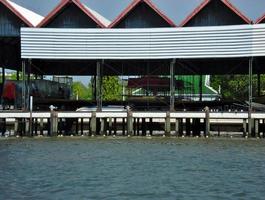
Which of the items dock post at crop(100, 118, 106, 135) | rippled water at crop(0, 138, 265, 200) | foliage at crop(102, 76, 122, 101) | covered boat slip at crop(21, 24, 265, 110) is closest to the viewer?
rippled water at crop(0, 138, 265, 200)

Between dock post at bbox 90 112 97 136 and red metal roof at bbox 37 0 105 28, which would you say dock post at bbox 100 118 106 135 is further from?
red metal roof at bbox 37 0 105 28

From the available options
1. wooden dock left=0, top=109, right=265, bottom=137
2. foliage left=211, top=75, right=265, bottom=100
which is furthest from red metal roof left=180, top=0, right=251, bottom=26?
foliage left=211, top=75, right=265, bottom=100

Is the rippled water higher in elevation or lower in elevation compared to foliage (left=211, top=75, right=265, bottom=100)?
lower

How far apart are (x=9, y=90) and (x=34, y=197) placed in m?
40.6

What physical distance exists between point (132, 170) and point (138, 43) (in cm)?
2442

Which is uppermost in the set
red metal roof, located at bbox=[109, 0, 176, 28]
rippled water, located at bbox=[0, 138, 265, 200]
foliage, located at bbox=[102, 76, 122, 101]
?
red metal roof, located at bbox=[109, 0, 176, 28]

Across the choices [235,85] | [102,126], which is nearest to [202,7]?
[102,126]

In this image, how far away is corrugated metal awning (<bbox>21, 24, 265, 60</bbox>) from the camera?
52.2 metres

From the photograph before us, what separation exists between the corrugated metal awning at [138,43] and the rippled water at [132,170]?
9268 mm

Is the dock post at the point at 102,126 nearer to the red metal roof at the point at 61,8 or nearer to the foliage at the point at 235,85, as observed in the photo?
the red metal roof at the point at 61,8

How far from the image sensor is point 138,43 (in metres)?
53.7

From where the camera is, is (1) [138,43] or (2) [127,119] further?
(1) [138,43]

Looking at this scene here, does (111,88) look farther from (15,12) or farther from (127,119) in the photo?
(127,119)

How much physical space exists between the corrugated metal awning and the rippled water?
9.27 m
